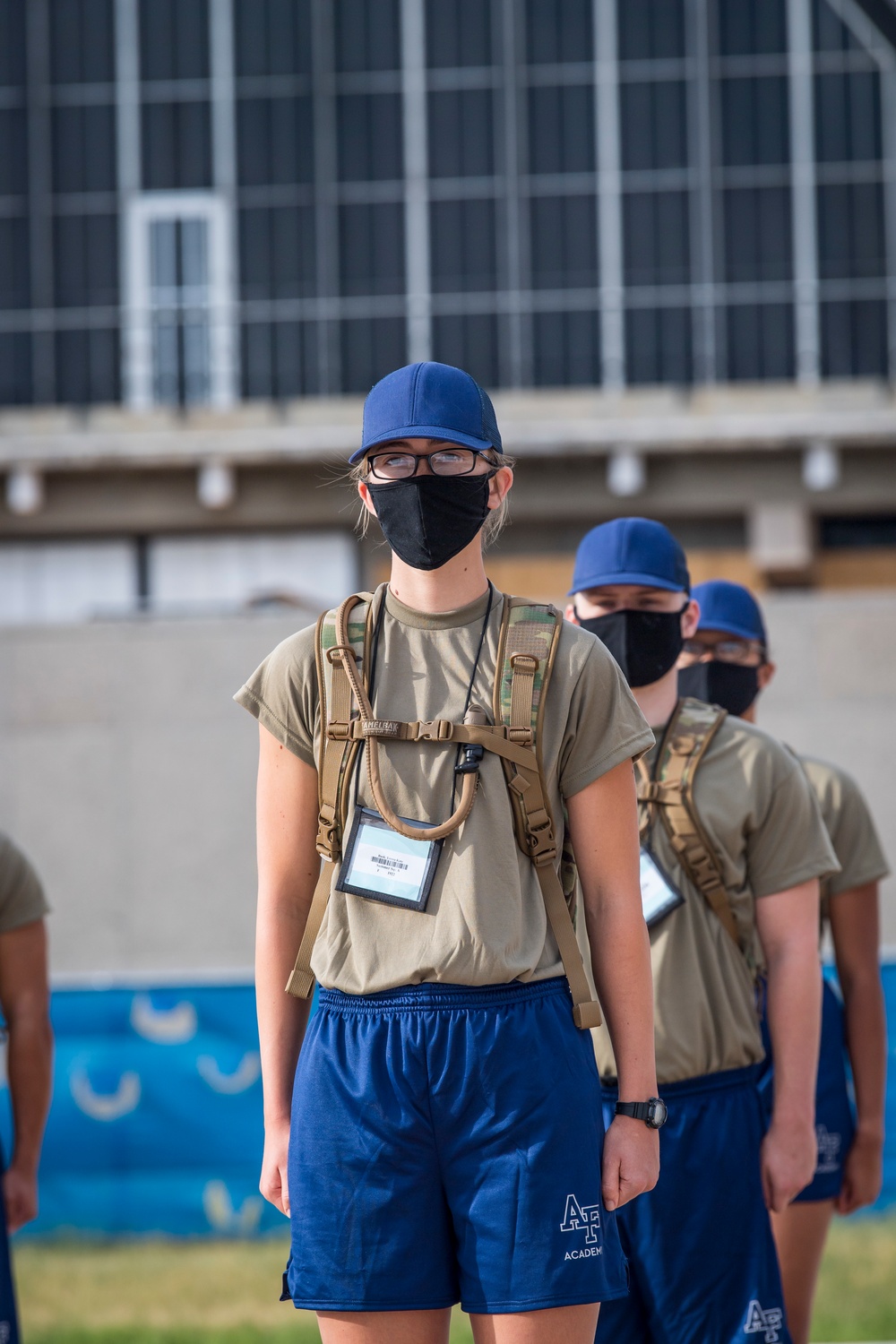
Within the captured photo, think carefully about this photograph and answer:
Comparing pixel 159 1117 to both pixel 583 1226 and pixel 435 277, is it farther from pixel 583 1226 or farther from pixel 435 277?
pixel 435 277

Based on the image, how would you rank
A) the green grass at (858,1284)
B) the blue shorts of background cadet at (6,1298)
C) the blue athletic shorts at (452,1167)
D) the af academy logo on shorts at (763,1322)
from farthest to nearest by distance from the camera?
the green grass at (858,1284) → the blue shorts of background cadet at (6,1298) → the af academy logo on shorts at (763,1322) → the blue athletic shorts at (452,1167)

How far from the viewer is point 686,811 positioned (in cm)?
329

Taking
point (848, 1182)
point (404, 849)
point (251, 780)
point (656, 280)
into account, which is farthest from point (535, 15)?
point (404, 849)

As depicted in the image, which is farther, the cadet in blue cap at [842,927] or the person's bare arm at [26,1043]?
the cadet in blue cap at [842,927]

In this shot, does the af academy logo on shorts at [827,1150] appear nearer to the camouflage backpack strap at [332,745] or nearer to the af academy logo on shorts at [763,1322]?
the af academy logo on shorts at [763,1322]

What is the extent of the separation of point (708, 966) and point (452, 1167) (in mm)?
1087

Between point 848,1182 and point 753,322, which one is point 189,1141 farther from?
point 753,322

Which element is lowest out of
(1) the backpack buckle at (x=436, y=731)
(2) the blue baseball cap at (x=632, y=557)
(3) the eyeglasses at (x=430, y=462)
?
(1) the backpack buckle at (x=436, y=731)

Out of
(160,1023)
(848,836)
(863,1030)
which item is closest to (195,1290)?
(160,1023)

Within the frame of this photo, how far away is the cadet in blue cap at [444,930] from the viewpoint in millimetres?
2311

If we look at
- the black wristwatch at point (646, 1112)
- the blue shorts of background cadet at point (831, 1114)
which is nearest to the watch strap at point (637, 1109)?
the black wristwatch at point (646, 1112)

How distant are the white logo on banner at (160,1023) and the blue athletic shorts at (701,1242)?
A: 3161mm

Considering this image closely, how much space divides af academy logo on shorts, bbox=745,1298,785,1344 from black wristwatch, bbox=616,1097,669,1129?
35.6 inches

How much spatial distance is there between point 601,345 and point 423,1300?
46.8 ft
